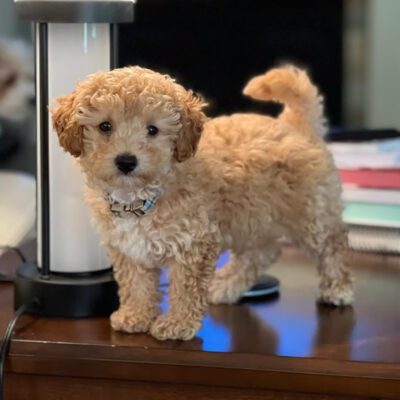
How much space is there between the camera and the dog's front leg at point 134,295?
1015 millimetres

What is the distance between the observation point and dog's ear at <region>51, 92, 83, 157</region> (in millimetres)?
904

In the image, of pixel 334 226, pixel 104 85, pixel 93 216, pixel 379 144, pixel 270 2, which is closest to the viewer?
pixel 104 85

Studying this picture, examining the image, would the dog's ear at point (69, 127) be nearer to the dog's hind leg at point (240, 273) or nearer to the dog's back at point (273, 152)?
the dog's back at point (273, 152)

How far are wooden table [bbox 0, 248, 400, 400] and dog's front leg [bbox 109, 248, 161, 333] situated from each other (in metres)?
0.02

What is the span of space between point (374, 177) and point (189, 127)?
54 cm

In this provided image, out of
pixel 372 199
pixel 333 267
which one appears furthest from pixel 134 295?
pixel 372 199

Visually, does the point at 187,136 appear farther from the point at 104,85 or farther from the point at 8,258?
the point at 8,258

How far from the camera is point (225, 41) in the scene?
1.87 meters

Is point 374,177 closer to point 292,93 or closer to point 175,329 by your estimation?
point 292,93

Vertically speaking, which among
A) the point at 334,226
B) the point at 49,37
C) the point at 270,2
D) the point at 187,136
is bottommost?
the point at 334,226

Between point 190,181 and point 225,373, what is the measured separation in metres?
0.20

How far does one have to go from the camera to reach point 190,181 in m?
0.97

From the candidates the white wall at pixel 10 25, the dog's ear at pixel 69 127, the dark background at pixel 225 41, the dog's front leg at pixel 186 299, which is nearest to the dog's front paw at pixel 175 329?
the dog's front leg at pixel 186 299

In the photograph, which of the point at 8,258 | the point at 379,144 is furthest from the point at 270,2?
the point at 8,258
